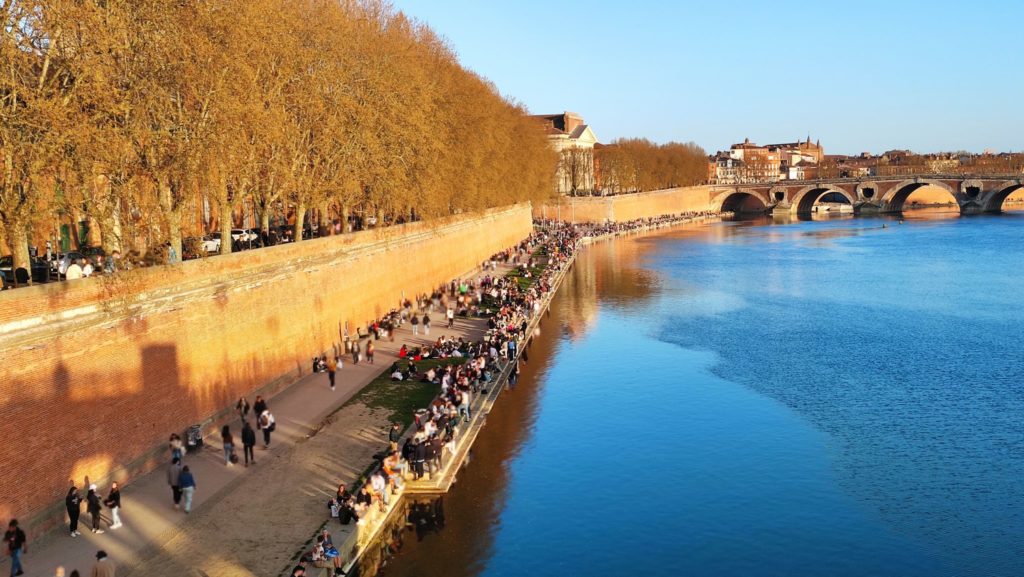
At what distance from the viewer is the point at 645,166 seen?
13112 centimetres

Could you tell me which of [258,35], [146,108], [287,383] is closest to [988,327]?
[287,383]

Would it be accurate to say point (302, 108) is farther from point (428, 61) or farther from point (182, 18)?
point (428, 61)

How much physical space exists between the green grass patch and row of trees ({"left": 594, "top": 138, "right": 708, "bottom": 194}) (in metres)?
98.7

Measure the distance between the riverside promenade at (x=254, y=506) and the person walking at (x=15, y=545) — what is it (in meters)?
0.29

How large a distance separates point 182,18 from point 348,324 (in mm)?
14973

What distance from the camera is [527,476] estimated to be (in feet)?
75.3

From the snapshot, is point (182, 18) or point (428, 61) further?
point (428, 61)

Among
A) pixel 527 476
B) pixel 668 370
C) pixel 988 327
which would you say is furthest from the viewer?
pixel 988 327

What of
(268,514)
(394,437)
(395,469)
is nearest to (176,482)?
(268,514)

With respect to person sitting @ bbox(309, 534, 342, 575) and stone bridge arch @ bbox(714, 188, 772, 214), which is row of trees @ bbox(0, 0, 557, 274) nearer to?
person sitting @ bbox(309, 534, 342, 575)

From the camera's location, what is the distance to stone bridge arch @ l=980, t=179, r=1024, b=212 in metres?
114

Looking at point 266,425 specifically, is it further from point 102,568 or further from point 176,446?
point 102,568

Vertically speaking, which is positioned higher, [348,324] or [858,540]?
[348,324]

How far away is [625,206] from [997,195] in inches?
1980
